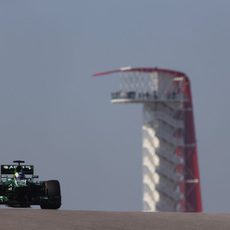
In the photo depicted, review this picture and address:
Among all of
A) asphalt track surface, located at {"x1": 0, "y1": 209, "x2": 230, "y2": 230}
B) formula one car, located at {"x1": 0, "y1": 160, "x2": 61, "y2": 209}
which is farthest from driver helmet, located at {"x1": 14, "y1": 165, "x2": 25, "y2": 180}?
asphalt track surface, located at {"x1": 0, "y1": 209, "x2": 230, "y2": 230}

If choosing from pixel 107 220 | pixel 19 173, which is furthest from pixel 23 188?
pixel 107 220

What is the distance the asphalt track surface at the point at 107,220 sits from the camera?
3222 cm

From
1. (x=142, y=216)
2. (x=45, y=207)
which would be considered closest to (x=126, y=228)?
(x=142, y=216)

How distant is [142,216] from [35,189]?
9.25 m

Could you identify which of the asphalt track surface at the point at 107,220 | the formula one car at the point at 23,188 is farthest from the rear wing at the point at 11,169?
the asphalt track surface at the point at 107,220

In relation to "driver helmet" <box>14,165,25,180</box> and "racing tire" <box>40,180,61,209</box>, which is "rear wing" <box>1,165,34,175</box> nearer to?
"driver helmet" <box>14,165,25,180</box>

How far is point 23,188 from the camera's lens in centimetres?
4500

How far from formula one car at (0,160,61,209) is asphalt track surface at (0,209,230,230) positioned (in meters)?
6.65

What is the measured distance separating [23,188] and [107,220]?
36.6 feet

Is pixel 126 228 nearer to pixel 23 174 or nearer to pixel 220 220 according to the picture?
pixel 220 220

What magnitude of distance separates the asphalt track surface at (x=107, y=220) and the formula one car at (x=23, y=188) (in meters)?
6.65

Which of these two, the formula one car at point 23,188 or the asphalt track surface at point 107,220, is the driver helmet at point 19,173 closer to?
the formula one car at point 23,188

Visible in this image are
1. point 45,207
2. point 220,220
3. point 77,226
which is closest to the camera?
point 77,226

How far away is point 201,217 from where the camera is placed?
36.4m
